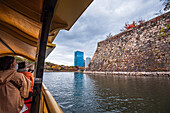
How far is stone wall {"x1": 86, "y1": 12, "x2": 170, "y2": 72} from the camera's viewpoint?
10.6 metres

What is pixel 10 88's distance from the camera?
112cm

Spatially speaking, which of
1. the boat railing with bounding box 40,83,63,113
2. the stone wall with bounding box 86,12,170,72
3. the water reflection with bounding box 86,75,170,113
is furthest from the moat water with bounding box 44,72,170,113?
the stone wall with bounding box 86,12,170,72

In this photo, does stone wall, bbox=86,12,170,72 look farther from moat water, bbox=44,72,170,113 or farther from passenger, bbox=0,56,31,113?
passenger, bbox=0,56,31,113

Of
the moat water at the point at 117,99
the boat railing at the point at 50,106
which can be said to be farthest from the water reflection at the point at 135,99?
the boat railing at the point at 50,106

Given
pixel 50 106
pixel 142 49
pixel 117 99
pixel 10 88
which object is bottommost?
pixel 117 99

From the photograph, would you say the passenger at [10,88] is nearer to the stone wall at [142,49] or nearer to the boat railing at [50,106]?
the boat railing at [50,106]

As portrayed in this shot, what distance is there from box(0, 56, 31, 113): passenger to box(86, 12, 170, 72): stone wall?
12911mm

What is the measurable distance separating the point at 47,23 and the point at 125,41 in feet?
58.9

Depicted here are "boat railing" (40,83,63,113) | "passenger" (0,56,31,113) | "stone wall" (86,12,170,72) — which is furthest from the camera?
"stone wall" (86,12,170,72)

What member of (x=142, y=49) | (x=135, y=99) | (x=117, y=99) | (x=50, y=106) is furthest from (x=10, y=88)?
(x=142, y=49)

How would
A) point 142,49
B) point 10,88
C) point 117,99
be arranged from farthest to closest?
point 142,49 < point 117,99 < point 10,88

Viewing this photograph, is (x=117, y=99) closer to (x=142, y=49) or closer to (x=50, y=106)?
(x=50, y=106)

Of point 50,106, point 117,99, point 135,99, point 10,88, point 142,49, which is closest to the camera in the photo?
point 10,88

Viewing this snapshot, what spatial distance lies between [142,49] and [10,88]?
1543cm
